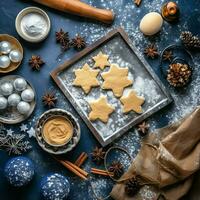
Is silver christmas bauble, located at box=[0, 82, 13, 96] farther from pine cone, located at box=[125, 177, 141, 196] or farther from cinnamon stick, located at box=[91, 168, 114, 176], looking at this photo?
pine cone, located at box=[125, 177, 141, 196]

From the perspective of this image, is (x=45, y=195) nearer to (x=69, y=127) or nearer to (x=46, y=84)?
(x=69, y=127)

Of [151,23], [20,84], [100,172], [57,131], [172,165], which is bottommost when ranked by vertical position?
[172,165]

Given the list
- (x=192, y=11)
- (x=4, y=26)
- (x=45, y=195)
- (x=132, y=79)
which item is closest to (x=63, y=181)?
(x=45, y=195)

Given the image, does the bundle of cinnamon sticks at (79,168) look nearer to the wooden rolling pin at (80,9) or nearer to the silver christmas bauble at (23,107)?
the silver christmas bauble at (23,107)

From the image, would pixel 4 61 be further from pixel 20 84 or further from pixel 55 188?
pixel 55 188

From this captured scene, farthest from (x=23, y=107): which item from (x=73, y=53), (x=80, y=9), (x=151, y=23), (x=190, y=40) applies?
(x=190, y=40)

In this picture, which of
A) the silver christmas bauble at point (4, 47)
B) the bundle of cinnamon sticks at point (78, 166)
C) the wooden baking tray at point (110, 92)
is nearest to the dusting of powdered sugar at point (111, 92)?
the wooden baking tray at point (110, 92)
